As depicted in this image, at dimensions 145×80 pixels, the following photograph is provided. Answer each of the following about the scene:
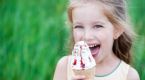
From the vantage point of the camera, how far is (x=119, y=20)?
9.62ft

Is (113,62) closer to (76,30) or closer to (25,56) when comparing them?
(76,30)

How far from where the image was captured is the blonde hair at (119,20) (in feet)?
9.52

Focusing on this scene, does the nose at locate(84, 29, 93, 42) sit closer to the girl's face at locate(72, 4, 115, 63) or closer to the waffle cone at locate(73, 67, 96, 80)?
the girl's face at locate(72, 4, 115, 63)

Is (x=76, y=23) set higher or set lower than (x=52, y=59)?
higher

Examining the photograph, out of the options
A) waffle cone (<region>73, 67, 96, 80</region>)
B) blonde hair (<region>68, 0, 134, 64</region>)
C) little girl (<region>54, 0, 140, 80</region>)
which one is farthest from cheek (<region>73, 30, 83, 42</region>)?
waffle cone (<region>73, 67, 96, 80</region>)

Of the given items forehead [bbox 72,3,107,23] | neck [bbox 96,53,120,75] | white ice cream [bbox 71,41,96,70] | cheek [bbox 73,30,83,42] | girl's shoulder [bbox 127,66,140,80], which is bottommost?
girl's shoulder [bbox 127,66,140,80]

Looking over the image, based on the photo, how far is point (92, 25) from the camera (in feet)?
9.45

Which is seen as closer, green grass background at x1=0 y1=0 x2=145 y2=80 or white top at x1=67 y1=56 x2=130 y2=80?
white top at x1=67 y1=56 x2=130 y2=80

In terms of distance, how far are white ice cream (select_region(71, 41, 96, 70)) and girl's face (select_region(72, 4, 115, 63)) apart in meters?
0.17

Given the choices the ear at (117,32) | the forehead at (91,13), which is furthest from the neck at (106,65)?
the forehead at (91,13)

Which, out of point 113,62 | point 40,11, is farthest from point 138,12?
point 40,11

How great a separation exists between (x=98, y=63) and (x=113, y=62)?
0.09m

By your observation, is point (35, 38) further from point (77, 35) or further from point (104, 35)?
point (104, 35)

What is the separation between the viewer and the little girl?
Result: 2.88 metres
